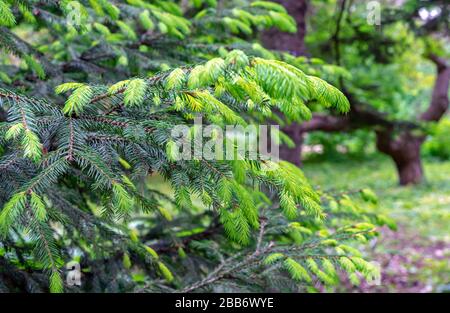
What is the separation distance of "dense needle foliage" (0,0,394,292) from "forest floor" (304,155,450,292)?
103 cm

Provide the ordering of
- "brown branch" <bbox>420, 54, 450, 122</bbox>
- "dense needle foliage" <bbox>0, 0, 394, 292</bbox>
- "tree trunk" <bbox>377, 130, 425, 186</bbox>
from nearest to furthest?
"dense needle foliage" <bbox>0, 0, 394, 292</bbox> → "tree trunk" <bbox>377, 130, 425, 186</bbox> → "brown branch" <bbox>420, 54, 450, 122</bbox>

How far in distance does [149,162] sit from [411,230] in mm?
6841

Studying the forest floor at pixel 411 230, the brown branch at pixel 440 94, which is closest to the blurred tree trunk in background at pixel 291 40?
the forest floor at pixel 411 230

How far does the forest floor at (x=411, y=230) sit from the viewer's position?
5324 millimetres

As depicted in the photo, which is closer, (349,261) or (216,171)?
(216,171)

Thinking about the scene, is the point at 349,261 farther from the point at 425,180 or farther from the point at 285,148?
the point at 425,180

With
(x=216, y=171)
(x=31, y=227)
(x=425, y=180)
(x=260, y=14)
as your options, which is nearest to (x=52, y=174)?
(x=31, y=227)

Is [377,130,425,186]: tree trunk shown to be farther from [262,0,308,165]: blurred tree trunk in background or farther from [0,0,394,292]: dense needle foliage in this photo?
[0,0,394,292]: dense needle foliage

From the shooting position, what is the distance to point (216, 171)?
1.59 meters

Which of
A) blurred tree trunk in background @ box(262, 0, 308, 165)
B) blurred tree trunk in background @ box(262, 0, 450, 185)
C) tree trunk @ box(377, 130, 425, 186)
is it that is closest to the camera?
blurred tree trunk in background @ box(262, 0, 308, 165)

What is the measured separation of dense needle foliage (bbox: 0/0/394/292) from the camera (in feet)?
4.74

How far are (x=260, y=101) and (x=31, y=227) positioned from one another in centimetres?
79

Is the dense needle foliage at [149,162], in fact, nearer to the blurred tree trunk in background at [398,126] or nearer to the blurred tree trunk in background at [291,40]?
the blurred tree trunk in background at [291,40]

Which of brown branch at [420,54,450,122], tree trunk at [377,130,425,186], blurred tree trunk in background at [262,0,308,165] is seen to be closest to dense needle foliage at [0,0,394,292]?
blurred tree trunk in background at [262,0,308,165]
